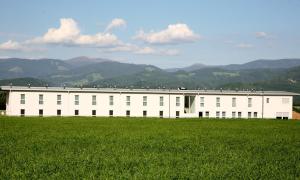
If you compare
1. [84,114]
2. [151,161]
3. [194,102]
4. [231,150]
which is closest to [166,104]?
[194,102]

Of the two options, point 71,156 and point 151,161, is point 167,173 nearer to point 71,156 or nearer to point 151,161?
point 151,161

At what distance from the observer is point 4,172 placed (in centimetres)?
1694

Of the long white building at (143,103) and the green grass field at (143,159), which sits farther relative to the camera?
the long white building at (143,103)

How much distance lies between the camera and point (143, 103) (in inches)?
2990

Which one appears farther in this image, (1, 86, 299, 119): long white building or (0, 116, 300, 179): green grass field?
(1, 86, 299, 119): long white building

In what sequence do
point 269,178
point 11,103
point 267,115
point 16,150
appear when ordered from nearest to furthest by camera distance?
point 269,178 < point 16,150 < point 11,103 < point 267,115

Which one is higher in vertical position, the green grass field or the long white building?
the long white building

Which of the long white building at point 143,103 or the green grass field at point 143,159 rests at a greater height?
the long white building at point 143,103

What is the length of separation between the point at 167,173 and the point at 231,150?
8.71 m

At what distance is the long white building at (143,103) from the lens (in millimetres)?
71625

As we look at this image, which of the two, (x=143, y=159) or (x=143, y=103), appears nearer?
(x=143, y=159)

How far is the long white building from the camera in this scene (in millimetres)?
71625

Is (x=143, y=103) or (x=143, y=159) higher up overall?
(x=143, y=103)

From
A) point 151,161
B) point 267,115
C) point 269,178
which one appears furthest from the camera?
point 267,115
